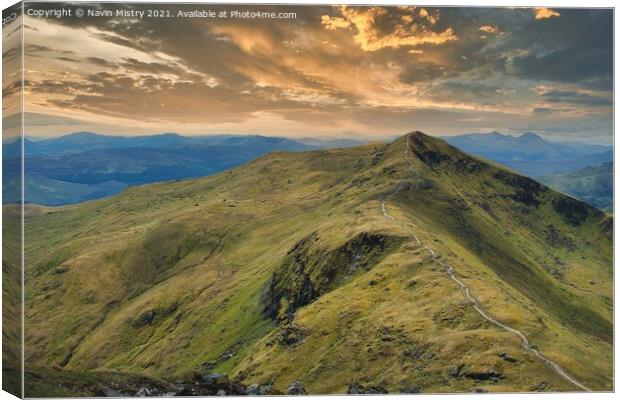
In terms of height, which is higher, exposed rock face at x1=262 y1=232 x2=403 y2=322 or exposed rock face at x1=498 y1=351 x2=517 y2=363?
exposed rock face at x1=498 y1=351 x2=517 y2=363

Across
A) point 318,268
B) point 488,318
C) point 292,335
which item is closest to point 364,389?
point 488,318

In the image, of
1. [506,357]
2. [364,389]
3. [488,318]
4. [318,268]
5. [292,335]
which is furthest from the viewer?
[318,268]

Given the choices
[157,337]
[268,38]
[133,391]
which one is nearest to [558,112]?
[268,38]

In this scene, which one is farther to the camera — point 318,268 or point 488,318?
point 318,268

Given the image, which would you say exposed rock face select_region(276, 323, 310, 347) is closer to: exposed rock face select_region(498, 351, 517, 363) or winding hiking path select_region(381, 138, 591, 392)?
winding hiking path select_region(381, 138, 591, 392)

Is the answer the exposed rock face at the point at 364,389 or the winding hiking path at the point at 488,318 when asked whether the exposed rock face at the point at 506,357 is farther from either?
the exposed rock face at the point at 364,389

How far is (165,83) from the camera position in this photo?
186m

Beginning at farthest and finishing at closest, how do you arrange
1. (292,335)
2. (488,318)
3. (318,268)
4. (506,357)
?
(318,268)
(292,335)
(488,318)
(506,357)

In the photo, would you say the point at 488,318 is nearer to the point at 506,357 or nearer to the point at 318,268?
the point at 506,357

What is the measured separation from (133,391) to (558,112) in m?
170

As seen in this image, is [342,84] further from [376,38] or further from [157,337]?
[157,337]

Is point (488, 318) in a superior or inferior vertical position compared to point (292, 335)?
superior

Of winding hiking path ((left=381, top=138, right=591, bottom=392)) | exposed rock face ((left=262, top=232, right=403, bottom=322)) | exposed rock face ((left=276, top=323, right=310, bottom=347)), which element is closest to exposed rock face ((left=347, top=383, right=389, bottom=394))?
winding hiking path ((left=381, top=138, right=591, bottom=392))

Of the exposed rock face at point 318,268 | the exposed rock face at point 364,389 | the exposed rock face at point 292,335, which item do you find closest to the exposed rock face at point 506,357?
the exposed rock face at point 364,389
